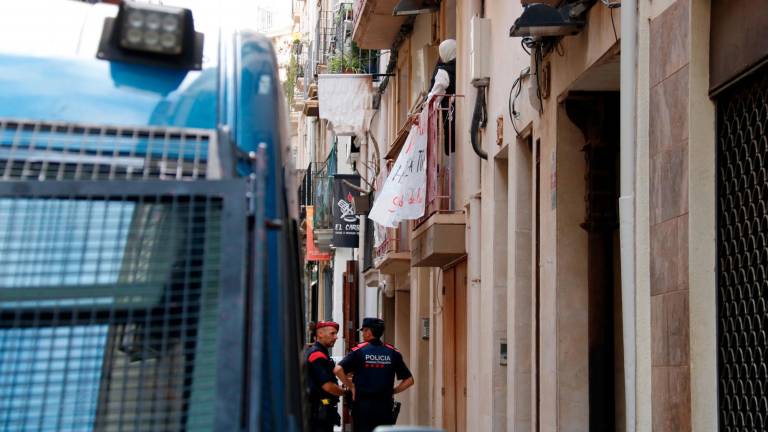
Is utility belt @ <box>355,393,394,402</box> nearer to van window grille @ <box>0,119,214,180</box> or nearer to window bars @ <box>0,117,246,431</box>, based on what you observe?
van window grille @ <box>0,119,214,180</box>

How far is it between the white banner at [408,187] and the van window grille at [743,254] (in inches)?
420

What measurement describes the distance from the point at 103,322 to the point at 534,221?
32.7 feet

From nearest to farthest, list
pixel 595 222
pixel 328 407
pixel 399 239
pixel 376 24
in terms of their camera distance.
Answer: pixel 595 222 → pixel 328 407 → pixel 399 239 → pixel 376 24

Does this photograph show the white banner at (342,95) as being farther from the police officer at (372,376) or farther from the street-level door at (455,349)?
the police officer at (372,376)

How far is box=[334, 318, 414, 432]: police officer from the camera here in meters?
15.2

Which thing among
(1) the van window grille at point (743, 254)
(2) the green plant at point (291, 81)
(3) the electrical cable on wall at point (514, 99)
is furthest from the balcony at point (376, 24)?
(2) the green plant at point (291, 81)

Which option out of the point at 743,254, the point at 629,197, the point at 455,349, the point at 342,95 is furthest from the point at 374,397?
the point at 342,95

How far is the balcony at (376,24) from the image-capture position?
24144mm

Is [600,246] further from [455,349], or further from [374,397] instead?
[455,349]

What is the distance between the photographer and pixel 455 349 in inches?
774

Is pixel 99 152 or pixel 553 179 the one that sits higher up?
pixel 553 179

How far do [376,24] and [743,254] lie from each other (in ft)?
59.0

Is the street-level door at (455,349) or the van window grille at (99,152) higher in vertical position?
the van window grille at (99,152)

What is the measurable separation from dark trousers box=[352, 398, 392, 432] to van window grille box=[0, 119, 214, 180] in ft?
36.2
